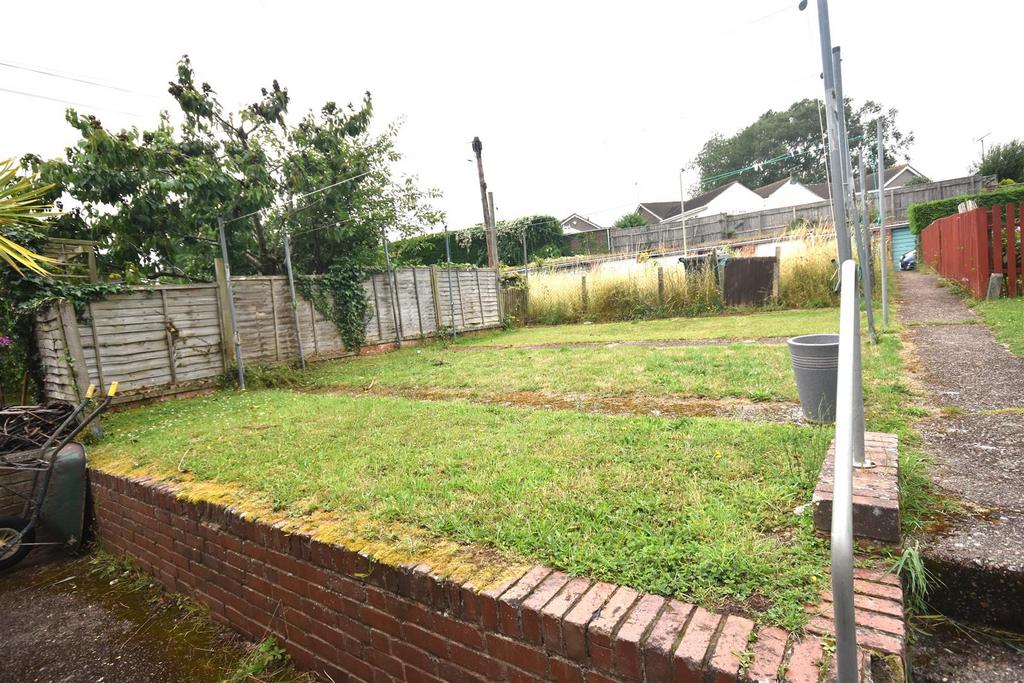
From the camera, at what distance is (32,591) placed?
342 centimetres

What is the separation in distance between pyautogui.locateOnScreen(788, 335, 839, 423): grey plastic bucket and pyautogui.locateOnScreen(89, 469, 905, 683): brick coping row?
6.12ft

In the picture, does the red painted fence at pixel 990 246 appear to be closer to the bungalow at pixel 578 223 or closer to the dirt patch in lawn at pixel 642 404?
the dirt patch in lawn at pixel 642 404

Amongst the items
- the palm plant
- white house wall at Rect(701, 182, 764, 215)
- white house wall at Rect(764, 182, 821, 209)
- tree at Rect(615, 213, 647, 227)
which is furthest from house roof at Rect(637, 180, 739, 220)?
the palm plant

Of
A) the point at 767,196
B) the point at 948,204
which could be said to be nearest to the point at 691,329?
the point at 948,204

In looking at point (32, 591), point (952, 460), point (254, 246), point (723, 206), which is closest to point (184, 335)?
point (254, 246)

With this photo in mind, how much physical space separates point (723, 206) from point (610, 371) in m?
36.4

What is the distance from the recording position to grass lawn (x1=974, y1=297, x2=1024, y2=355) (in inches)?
206

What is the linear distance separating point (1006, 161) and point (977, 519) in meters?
34.8

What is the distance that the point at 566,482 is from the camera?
8.15ft

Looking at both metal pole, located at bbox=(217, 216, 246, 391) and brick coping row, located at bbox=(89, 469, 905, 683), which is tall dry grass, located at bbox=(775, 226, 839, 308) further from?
brick coping row, located at bbox=(89, 469, 905, 683)

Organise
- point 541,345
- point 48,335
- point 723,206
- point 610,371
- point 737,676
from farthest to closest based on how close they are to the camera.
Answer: point 723,206, point 541,345, point 48,335, point 610,371, point 737,676

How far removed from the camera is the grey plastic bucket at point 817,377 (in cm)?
314

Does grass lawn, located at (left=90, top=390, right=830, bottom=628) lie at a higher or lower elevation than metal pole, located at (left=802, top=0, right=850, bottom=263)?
lower

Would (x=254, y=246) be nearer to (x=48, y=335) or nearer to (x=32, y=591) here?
(x=48, y=335)
